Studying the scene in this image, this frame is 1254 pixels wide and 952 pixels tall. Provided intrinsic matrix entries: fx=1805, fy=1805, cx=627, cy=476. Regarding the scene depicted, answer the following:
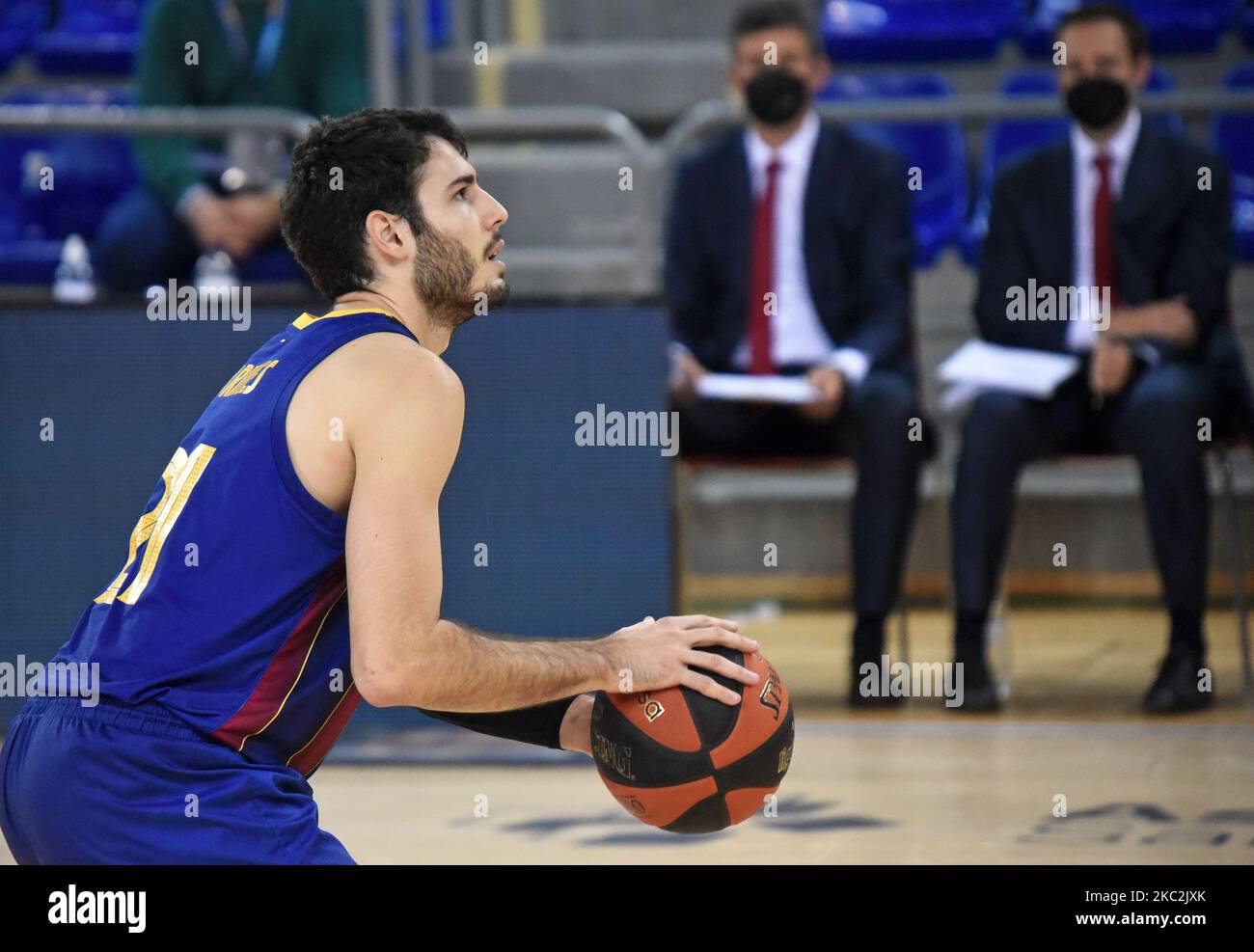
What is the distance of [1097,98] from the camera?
17.1 feet

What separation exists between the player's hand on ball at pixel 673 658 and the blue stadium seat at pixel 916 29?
18.1 ft

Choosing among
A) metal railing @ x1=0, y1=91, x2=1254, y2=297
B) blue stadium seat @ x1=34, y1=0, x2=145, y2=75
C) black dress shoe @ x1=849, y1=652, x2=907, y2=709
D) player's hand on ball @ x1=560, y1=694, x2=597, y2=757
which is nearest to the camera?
player's hand on ball @ x1=560, y1=694, x2=597, y2=757

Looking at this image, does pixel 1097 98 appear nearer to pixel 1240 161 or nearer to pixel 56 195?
pixel 1240 161

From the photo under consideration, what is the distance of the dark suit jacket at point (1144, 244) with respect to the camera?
16.6 ft

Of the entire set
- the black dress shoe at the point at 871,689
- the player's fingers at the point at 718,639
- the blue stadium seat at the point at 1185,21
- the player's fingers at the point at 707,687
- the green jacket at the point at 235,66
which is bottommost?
the black dress shoe at the point at 871,689

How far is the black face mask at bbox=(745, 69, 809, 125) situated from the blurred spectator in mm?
1224

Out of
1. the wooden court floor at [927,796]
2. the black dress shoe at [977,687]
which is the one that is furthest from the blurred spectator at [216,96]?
the black dress shoe at [977,687]

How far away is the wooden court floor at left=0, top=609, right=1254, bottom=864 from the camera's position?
346 cm

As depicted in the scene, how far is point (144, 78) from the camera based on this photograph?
577cm

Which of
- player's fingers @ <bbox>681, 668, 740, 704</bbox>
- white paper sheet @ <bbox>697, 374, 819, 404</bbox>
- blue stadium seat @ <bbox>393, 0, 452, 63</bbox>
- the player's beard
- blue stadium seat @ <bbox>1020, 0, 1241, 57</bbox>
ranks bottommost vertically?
player's fingers @ <bbox>681, 668, 740, 704</bbox>

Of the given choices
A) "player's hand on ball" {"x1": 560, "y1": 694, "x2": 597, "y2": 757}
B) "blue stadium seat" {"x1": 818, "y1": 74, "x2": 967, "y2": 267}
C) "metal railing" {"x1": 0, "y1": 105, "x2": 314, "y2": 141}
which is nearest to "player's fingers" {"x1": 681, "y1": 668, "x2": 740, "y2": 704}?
"player's hand on ball" {"x1": 560, "y1": 694, "x2": 597, "y2": 757}

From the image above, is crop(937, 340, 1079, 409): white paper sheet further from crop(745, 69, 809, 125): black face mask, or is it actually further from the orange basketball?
the orange basketball

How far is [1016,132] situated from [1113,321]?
228 cm

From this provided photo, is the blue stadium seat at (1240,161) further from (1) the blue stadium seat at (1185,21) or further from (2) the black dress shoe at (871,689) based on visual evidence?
(2) the black dress shoe at (871,689)
